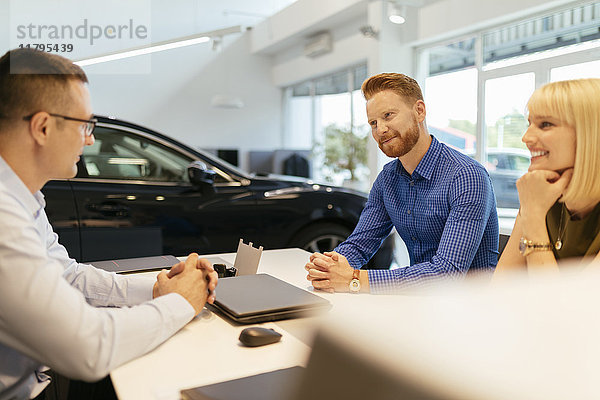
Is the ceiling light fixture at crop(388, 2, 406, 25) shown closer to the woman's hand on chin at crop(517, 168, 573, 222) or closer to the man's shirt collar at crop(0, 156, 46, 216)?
the woman's hand on chin at crop(517, 168, 573, 222)

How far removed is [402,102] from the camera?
192 centimetres

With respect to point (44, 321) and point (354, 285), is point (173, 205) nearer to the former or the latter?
point (354, 285)

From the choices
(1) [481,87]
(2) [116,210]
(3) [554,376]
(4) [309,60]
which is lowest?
(2) [116,210]

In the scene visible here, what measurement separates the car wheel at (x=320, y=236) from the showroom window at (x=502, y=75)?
2.31 meters

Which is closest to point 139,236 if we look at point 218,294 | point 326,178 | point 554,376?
point 218,294

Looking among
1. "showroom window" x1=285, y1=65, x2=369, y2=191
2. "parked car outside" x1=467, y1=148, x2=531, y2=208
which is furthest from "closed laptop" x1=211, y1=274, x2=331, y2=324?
"showroom window" x1=285, y1=65, x2=369, y2=191

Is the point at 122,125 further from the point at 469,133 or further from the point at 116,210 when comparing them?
the point at 469,133

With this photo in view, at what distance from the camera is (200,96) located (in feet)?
33.8

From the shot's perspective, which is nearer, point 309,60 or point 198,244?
point 198,244

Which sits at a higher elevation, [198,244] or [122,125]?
[122,125]

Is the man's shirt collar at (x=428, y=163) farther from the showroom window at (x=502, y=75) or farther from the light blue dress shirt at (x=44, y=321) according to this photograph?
the showroom window at (x=502, y=75)

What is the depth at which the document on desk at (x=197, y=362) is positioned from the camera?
90 centimetres

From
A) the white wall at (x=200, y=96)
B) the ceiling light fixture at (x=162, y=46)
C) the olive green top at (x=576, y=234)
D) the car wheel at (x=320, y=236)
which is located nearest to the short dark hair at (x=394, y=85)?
the olive green top at (x=576, y=234)

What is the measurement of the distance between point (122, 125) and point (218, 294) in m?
2.20
